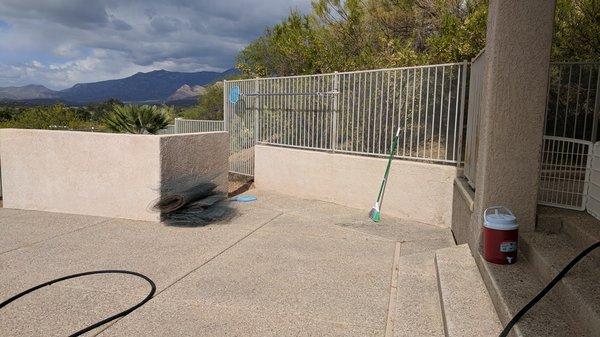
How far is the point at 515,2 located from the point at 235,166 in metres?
8.53

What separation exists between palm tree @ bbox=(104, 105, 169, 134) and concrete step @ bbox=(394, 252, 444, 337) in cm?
882

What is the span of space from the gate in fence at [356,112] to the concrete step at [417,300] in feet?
7.82

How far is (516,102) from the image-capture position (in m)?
3.78

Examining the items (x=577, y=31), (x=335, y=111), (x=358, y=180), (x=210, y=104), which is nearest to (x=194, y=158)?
(x=335, y=111)

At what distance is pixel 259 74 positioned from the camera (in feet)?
55.5

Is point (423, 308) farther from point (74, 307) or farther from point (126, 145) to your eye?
point (126, 145)

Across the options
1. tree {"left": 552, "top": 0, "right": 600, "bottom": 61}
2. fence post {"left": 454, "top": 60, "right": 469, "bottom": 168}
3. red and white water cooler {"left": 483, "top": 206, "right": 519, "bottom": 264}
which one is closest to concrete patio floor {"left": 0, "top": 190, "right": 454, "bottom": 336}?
red and white water cooler {"left": 483, "top": 206, "right": 519, "bottom": 264}

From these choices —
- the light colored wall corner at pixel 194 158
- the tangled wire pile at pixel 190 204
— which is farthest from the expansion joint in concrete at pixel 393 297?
the light colored wall corner at pixel 194 158

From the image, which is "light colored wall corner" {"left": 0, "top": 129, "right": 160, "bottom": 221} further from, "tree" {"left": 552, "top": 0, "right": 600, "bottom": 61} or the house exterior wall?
"tree" {"left": 552, "top": 0, "right": 600, "bottom": 61}

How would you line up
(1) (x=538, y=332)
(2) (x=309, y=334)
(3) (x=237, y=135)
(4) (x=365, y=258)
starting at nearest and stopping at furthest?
(1) (x=538, y=332) → (2) (x=309, y=334) → (4) (x=365, y=258) → (3) (x=237, y=135)

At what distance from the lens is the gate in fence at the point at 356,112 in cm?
652

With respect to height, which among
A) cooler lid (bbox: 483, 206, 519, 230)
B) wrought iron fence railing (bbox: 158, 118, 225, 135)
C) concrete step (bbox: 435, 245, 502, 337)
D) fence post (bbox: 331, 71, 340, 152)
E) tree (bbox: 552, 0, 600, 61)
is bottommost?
concrete step (bbox: 435, 245, 502, 337)

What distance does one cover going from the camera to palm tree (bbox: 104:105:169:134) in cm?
1117

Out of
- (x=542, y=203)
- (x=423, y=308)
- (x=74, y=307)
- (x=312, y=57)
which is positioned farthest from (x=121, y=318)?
(x=312, y=57)
